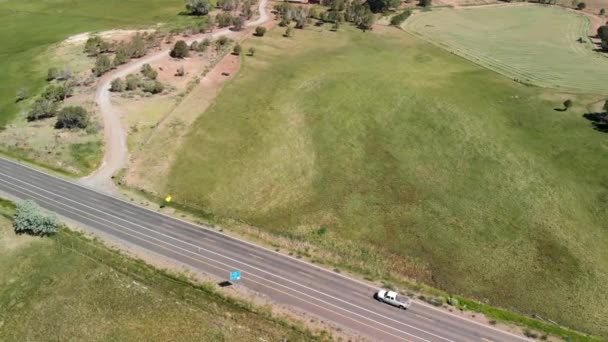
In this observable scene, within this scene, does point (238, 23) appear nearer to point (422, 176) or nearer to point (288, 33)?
point (288, 33)

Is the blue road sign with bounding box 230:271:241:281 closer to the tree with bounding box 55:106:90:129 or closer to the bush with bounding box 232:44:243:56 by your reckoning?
the tree with bounding box 55:106:90:129

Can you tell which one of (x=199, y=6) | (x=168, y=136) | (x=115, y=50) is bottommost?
(x=168, y=136)

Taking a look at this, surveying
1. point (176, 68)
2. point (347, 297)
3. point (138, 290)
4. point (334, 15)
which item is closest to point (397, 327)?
point (347, 297)

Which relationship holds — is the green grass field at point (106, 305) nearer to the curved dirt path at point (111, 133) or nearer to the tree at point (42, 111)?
the curved dirt path at point (111, 133)

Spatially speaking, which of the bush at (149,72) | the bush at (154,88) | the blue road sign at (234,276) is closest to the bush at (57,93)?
the bush at (154,88)

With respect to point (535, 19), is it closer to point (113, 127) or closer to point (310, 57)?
point (310, 57)

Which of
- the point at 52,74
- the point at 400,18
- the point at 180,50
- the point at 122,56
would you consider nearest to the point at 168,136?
the point at 180,50
